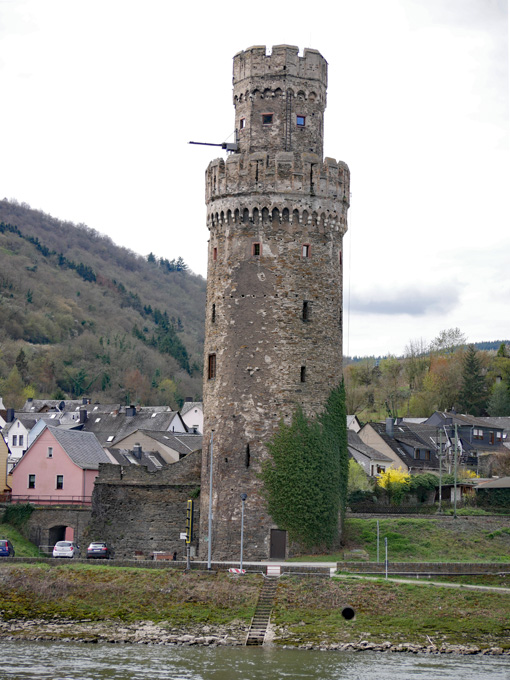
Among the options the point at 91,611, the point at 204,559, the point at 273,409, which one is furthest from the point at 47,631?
the point at 273,409

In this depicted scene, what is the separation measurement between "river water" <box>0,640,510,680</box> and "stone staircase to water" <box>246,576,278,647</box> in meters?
0.97

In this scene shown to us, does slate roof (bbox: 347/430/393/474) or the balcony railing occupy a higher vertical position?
slate roof (bbox: 347/430/393/474)

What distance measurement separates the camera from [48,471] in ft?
228

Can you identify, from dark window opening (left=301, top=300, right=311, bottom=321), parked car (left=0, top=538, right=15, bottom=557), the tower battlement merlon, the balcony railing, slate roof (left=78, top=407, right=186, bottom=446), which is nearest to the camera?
dark window opening (left=301, top=300, right=311, bottom=321)

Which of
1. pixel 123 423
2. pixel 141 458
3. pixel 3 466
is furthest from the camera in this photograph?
pixel 123 423

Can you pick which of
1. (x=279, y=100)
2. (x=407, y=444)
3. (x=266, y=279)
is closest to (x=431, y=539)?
(x=266, y=279)

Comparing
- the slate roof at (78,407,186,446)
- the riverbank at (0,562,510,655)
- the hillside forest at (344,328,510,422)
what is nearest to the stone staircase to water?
the riverbank at (0,562,510,655)

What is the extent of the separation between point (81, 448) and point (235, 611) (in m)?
33.1

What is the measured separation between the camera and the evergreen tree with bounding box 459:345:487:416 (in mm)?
116125

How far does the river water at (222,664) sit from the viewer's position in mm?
32500

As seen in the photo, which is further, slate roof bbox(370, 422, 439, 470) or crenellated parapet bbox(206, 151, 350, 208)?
slate roof bbox(370, 422, 439, 470)

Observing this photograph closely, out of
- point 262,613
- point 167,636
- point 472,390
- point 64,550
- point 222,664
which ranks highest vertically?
point 472,390

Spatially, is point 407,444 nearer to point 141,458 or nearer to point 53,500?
point 141,458

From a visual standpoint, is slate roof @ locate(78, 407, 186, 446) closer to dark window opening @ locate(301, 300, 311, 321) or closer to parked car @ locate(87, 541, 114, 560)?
parked car @ locate(87, 541, 114, 560)
